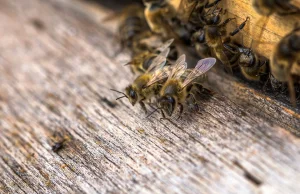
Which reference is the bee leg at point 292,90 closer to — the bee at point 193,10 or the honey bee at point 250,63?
the honey bee at point 250,63

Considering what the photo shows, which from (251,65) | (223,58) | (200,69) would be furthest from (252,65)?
(200,69)

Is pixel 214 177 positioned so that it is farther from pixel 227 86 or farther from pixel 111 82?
pixel 111 82

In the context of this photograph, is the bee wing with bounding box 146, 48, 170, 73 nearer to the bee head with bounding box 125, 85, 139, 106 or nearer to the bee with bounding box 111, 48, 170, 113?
the bee with bounding box 111, 48, 170, 113

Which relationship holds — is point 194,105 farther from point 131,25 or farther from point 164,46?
point 131,25

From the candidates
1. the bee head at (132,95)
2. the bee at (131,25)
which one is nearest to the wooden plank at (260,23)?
the bee head at (132,95)

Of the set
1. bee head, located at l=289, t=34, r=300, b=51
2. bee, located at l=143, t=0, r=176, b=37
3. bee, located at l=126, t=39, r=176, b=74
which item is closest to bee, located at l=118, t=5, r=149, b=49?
bee, located at l=143, t=0, r=176, b=37

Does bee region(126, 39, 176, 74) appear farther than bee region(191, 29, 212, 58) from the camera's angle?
Yes
